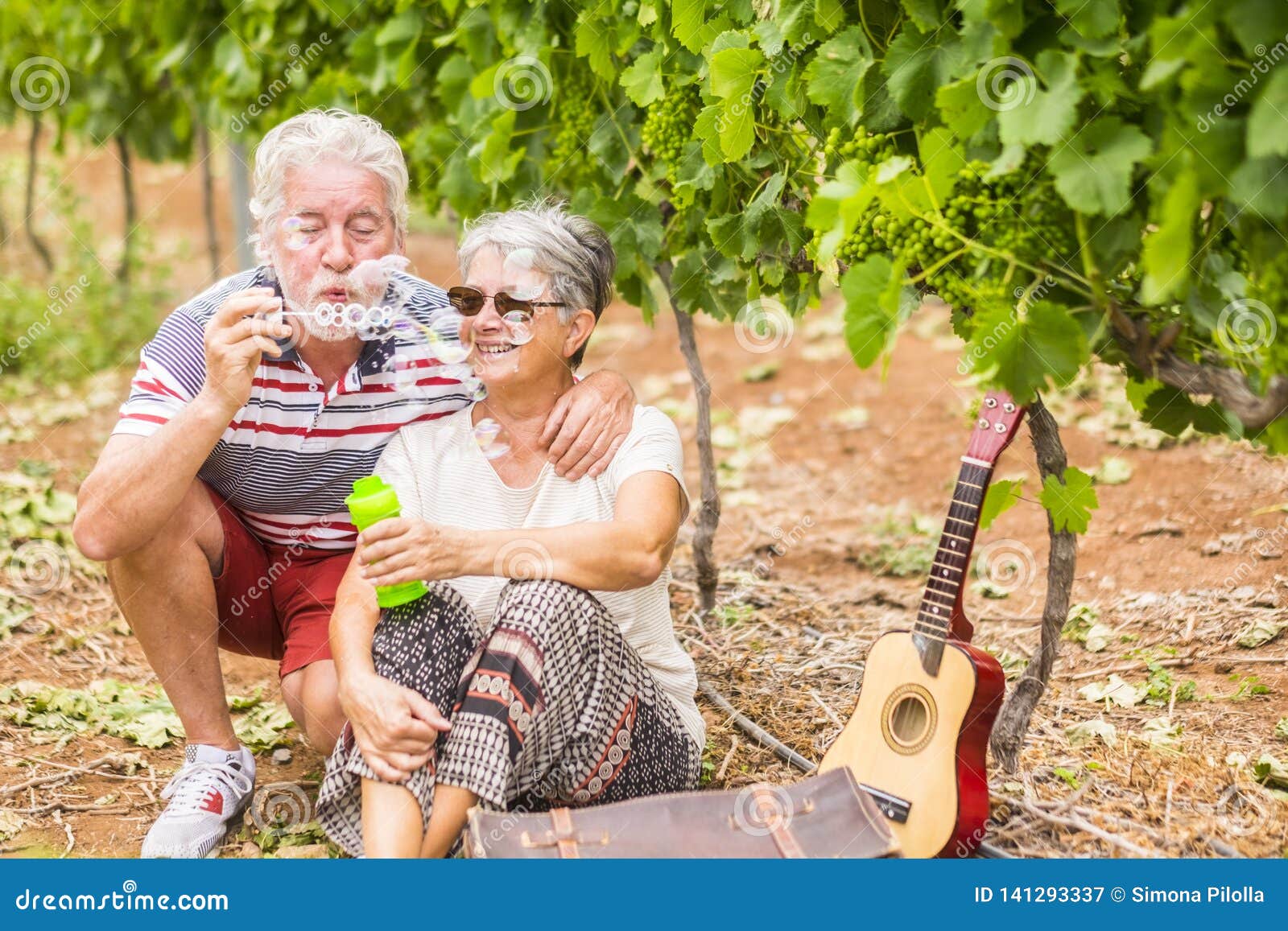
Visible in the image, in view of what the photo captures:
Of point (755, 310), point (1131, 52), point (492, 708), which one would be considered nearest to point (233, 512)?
point (492, 708)

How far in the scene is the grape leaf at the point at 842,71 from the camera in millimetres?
2486

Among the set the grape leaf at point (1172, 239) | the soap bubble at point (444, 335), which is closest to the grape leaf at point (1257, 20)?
the grape leaf at point (1172, 239)

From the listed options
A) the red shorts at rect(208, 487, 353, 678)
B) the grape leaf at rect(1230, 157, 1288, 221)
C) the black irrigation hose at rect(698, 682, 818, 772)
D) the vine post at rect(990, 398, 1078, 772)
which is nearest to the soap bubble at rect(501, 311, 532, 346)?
the red shorts at rect(208, 487, 353, 678)

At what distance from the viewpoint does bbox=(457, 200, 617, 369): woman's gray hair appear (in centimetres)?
283

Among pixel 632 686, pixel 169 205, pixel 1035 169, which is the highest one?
pixel 169 205

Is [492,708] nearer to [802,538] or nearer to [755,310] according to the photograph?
[755,310]

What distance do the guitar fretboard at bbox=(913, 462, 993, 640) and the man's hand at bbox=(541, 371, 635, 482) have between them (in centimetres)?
75

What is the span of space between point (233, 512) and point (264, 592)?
220 mm

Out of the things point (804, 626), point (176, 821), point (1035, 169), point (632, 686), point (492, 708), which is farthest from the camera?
point (804, 626)

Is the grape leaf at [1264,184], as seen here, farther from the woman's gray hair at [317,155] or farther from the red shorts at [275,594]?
the red shorts at [275,594]

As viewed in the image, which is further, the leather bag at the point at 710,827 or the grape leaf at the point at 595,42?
the grape leaf at the point at 595,42

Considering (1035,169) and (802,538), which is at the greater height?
(802,538)

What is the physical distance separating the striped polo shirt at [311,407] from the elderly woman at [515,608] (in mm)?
127

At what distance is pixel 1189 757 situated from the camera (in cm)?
297
